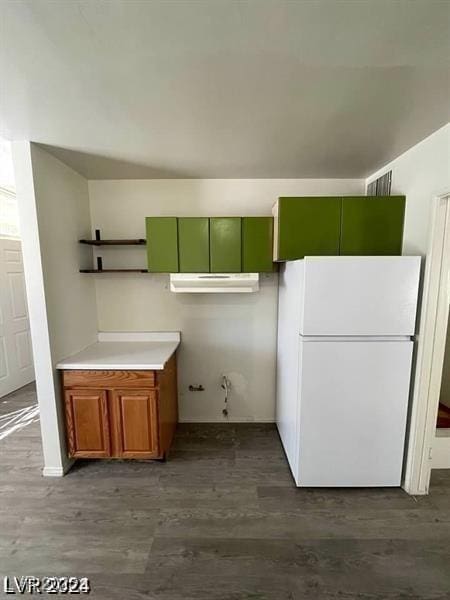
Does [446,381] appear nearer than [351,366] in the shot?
No

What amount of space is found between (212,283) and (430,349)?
1663 mm

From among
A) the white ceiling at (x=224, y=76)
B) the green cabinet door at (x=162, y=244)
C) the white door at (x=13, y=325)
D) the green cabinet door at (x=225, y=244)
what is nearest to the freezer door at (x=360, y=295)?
the green cabinet door at (x=225, y=244)

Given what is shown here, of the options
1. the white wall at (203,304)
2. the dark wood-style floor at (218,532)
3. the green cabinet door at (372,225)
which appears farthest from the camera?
the white wall at (203,304)

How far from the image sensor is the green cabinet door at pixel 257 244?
7.34 ft

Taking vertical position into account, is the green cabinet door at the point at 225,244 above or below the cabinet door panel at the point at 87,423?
above

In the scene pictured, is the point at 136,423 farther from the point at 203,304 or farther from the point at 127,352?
the point at 203,304

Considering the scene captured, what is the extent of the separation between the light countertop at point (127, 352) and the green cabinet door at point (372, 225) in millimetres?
1739

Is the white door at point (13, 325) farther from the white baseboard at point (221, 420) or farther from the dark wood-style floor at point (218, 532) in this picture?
the white baseboard at point (221, 420)

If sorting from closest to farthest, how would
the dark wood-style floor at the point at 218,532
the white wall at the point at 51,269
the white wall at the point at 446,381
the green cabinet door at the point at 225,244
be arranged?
1. the dark wood-style floor at the point at 218,532
2. the white wall at the point at 51,269
3. the green cabinet door at the point at 225,244
4. the white wall at the point at 446,381

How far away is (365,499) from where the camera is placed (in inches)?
73.4

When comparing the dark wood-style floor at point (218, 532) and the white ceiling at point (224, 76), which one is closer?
the white ceiling at point (224, 76)

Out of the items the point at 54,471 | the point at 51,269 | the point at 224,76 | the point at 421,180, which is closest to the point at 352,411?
the point at 421,180

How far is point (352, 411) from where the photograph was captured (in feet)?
5.99

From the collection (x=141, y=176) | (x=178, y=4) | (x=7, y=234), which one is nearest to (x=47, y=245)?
(x=141, y=176)
